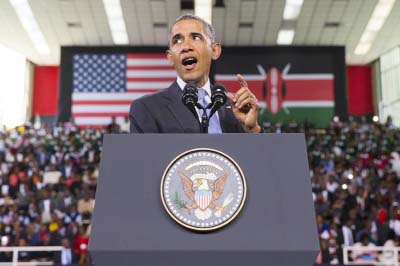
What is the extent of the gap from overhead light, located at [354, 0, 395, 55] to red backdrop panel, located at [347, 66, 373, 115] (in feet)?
6.41

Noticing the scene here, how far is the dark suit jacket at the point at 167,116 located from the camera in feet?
8.23

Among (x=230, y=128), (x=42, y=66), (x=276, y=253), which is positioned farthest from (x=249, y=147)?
(x=42, y=66)

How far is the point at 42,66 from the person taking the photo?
26.5 m

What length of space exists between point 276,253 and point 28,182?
12.3 meters

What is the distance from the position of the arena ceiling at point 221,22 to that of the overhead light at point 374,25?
20 cm

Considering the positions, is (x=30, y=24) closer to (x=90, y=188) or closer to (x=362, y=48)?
(x=90, y=188)

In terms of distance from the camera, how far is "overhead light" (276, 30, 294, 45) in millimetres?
21781

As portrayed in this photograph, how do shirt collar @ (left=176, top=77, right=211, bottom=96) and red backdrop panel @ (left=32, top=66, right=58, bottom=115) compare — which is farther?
red backdrop panel @ (left=32, top=66, right=58, bottom=115)

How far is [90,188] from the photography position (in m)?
13.0

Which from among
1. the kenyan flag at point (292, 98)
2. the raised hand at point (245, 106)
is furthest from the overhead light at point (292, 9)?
the raised hand at point (245, 106)

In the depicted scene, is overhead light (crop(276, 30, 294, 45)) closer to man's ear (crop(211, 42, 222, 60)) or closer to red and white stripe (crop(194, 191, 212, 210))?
man's ear (crop(211, 42, 222, 60))

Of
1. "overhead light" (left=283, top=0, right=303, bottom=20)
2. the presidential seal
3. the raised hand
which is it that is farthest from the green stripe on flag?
the presidential seal

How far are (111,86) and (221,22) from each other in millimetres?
4326

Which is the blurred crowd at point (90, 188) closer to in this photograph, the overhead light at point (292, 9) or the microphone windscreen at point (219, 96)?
the overhead light at point (292, 9)
